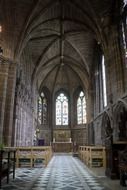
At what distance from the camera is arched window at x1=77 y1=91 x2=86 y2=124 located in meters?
30.0

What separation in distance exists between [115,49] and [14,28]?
8.10 metres

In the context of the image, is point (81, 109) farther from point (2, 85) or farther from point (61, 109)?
point (2, 85)

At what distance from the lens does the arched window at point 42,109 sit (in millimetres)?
30891

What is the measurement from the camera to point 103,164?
10.2 m

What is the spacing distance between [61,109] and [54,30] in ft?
48.2

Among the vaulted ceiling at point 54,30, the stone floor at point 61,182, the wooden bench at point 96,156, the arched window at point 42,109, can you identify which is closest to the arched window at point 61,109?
the arched window at point 42,109

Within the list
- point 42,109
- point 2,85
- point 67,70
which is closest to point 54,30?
point 2,85

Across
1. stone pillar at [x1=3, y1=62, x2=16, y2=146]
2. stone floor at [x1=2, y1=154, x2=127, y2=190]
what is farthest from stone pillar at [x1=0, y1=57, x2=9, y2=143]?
stone floor at [x1=2, y1=154, x2=127, y2=190]

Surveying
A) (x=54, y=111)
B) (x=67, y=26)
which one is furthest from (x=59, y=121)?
(x=67, y=26)

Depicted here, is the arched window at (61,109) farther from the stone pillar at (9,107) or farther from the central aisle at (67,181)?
the central aisle at (67,181)

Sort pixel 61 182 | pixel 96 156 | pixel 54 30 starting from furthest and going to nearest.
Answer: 1. pixel 54 30
2. pixel 96 156
3. pixel 61 182

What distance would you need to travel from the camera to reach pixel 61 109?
104 feet

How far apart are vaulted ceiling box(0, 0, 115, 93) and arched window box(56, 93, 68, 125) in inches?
239

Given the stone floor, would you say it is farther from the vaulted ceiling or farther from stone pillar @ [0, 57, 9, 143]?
the vaulted ceiling
